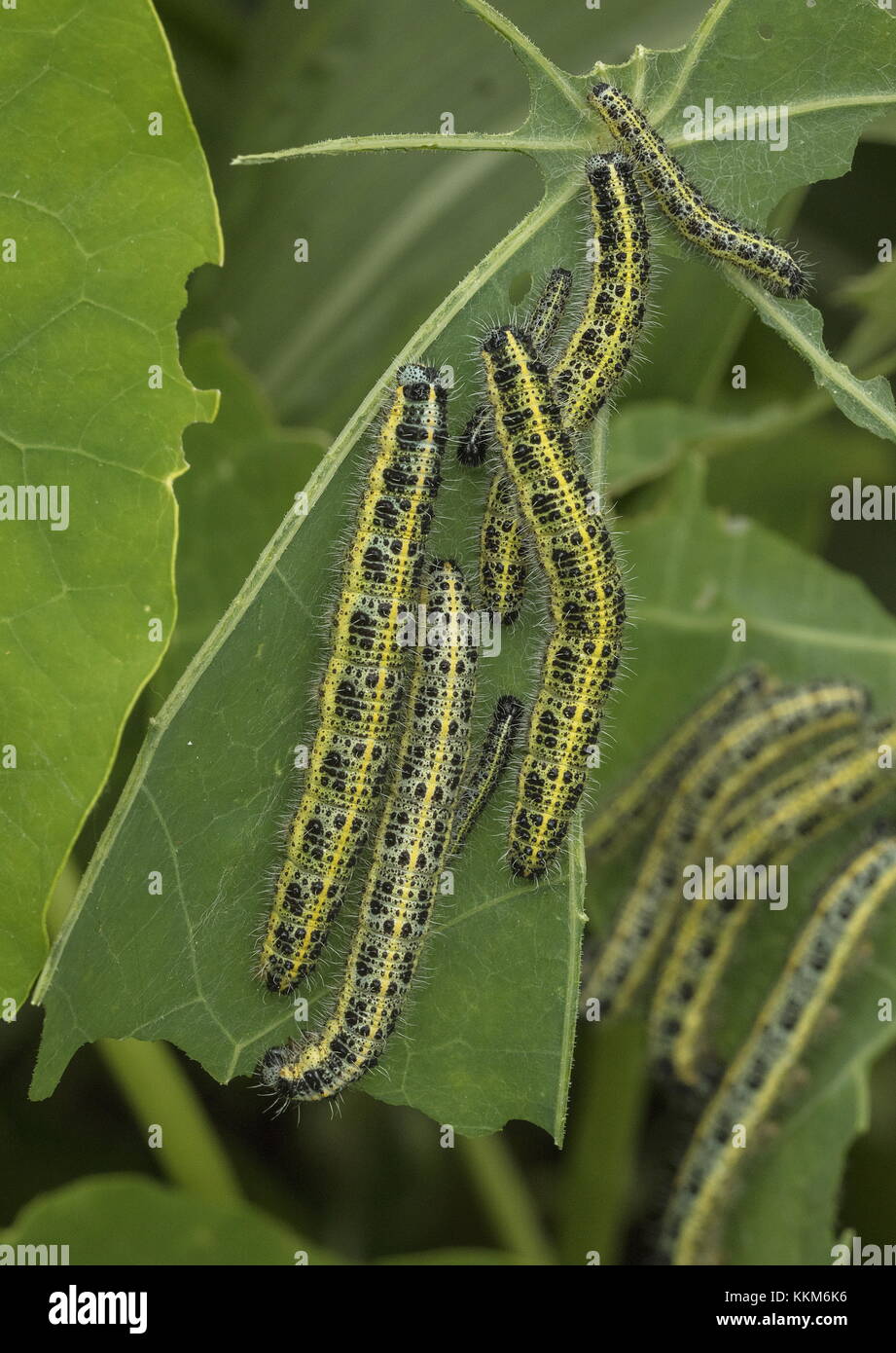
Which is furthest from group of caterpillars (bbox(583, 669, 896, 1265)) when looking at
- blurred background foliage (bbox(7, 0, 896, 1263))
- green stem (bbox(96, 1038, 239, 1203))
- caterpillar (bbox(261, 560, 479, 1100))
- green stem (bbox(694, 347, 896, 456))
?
green stem (bbox(96, 1038, 239, 1203))

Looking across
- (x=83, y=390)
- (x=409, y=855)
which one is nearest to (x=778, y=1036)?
(x=409, y=855)

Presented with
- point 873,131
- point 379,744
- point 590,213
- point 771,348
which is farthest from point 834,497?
point 379,744

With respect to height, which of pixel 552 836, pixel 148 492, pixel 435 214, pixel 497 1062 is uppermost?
pixel 435 214

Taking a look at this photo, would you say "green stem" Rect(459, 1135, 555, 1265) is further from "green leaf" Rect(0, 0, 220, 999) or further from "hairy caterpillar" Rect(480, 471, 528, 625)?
"hairy caterpillar" Rect(480, 471, 528, 625)

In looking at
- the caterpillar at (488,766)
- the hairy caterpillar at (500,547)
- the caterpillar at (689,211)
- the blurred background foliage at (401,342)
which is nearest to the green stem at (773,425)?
the blurred background foliage at (401,342)

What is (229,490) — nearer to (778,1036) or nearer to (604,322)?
(604,322)

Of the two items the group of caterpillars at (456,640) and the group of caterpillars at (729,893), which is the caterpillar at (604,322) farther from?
the group of caterpillars at (729,893)

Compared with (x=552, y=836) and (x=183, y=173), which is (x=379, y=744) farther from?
(x=183, y=173)
